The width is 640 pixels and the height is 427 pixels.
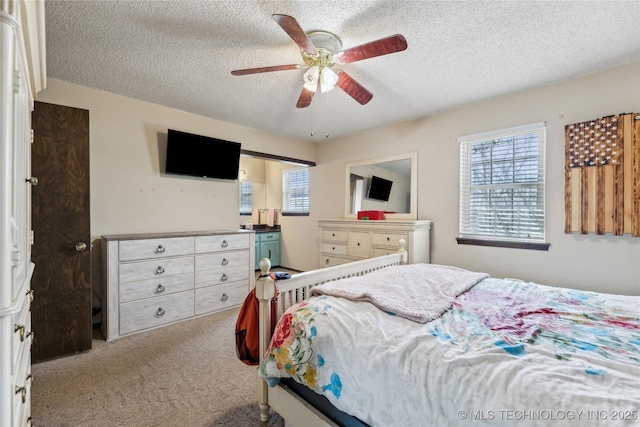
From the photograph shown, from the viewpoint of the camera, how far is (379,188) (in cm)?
409

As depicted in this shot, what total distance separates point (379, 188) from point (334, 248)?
42.9 inches

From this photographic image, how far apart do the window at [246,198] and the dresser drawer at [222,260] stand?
2627 millimetres

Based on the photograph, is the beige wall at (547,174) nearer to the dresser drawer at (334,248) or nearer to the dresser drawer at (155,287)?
the dresser drawer at (334,248)

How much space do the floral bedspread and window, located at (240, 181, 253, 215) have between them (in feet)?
16.3

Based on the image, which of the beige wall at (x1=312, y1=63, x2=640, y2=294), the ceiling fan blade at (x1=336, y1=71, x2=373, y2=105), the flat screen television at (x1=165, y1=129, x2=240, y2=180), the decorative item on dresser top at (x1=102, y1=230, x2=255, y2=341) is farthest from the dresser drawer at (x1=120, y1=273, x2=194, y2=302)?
the beige wall at (x1=312, y1=63, x2=640, y2=294)

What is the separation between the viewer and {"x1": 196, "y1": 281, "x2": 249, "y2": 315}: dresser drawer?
3254mm

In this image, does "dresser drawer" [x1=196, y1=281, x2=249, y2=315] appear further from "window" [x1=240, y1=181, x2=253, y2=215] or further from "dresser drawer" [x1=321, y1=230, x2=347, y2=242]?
"window" [x1=240, y1=181, x2=253, y2=215]

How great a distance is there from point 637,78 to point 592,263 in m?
1.55

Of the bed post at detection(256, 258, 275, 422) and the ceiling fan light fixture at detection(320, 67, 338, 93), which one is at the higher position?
the ceiling fan light fixture at detection(320, 67, 338, 93)

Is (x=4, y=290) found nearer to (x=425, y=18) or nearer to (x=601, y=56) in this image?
(x=425, y=18)

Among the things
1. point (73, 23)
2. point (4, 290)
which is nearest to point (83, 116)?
point (73, 23)

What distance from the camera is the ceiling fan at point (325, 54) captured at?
1.57 metres

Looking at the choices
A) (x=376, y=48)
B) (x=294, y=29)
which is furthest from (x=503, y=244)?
(x=294, y=29)

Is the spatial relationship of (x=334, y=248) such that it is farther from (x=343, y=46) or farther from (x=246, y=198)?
(x=246, y=198)
